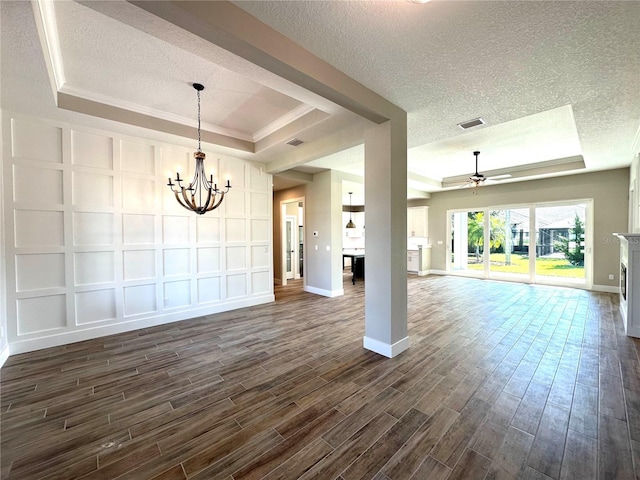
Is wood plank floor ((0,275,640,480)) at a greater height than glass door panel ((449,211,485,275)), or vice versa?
glass door panel ((449,211,485,275))

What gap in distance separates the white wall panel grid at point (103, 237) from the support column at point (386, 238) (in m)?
2.83

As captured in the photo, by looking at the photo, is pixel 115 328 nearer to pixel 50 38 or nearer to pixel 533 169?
pixel 50 38

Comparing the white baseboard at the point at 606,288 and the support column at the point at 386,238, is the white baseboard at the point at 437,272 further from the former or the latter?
the support column at the point at 386,238

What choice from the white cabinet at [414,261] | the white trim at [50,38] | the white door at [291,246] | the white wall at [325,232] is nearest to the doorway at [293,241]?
the white door at [291,246]

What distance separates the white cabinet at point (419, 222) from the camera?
9516 mm

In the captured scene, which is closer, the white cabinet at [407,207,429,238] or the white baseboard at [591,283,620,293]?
the white baseboard at [591,283,620,293]

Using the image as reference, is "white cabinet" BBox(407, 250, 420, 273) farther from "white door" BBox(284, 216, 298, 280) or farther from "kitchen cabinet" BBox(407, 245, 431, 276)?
"white door" BBox(284, 216, 298, 280)

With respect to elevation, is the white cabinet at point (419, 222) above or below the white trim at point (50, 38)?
below

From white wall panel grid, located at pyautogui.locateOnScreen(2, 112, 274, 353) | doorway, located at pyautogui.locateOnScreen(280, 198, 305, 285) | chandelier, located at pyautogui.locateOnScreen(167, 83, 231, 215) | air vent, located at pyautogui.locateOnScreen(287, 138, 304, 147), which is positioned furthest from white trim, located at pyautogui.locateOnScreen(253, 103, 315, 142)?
doorway, located at pyautogui.locateOnScreen(280, 198, 305, 285)

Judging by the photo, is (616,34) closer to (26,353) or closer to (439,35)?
(439,35)

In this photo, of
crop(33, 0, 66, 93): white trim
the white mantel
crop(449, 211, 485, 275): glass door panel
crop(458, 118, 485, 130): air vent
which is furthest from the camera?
crop(449, 211, 485, 275): glass door panel

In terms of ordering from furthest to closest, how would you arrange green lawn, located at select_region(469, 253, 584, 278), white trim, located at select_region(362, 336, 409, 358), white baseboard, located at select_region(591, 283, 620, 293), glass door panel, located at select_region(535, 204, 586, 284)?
green lawn, located at select_region(469, 253, 584, 278), glass door panel, located at select_region(535, 204, 586, 284), white baseboard, located at select_region(591, 283, 620, 293), white trim, located at select_region(362, 336, 409, 358)

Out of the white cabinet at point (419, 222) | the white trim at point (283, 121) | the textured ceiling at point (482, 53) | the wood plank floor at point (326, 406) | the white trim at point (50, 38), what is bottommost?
the wood plank floor at point (326, 406)

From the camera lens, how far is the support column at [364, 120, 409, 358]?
3.03m
